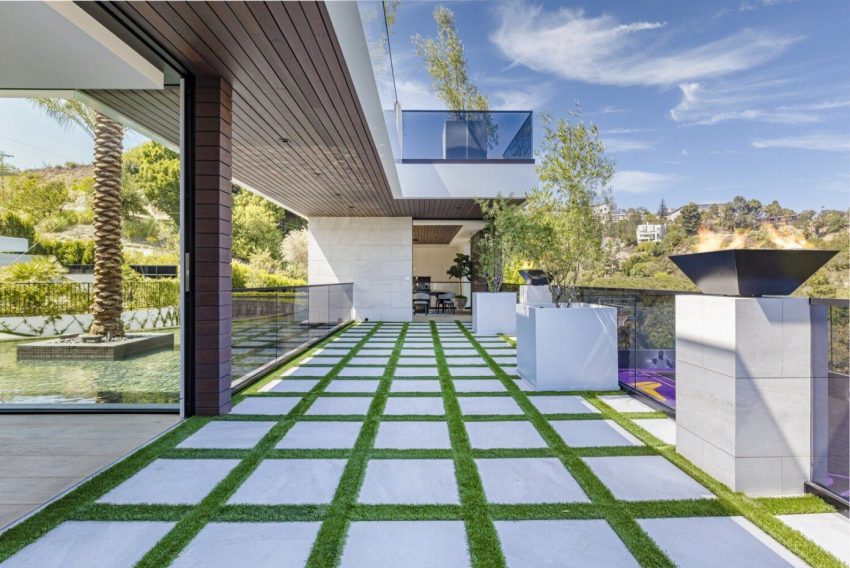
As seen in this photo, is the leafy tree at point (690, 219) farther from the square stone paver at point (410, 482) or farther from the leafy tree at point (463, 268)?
the square stone paver at point (410, 482)

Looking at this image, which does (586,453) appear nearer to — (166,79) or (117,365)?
(117,365)

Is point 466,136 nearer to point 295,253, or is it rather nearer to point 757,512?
point 757,512

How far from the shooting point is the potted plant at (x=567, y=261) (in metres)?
4.61

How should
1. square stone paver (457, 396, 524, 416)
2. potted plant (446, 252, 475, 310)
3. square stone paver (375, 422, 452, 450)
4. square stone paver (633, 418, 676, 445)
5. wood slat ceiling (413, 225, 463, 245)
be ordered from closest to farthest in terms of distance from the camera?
square stone paver (375, 422, 452, 450) < square stone paver (633, 418, 676, 445) < square stone paver (457, 396, 524, 416) < wood slat ceiling (413, 225, 463, 245) < potted plant (446, 252, 475, 310)

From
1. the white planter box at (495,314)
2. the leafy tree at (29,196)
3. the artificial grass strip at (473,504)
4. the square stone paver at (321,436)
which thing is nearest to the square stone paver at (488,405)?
the artificial grass strip at (473,504)

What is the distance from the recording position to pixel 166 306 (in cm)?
401

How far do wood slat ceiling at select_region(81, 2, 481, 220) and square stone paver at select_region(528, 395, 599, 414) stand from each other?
331cm

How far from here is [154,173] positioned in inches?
199

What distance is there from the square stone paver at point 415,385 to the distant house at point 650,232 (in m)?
3.77

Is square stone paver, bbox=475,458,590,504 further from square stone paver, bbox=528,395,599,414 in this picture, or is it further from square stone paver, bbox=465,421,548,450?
square stone paver, bbox=528,395,599,414

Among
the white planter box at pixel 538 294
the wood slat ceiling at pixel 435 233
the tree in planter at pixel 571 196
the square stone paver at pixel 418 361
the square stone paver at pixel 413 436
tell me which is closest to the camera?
the square stone paver at pixel 413 436

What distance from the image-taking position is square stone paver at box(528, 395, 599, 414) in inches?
154

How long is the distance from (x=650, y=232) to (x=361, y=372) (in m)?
4.93

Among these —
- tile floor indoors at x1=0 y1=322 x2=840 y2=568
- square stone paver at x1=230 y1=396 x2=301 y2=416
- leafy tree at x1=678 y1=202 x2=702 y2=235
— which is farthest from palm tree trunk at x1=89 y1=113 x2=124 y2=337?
leafy tree at x1=678 y1=202 x2=702 y2=235
